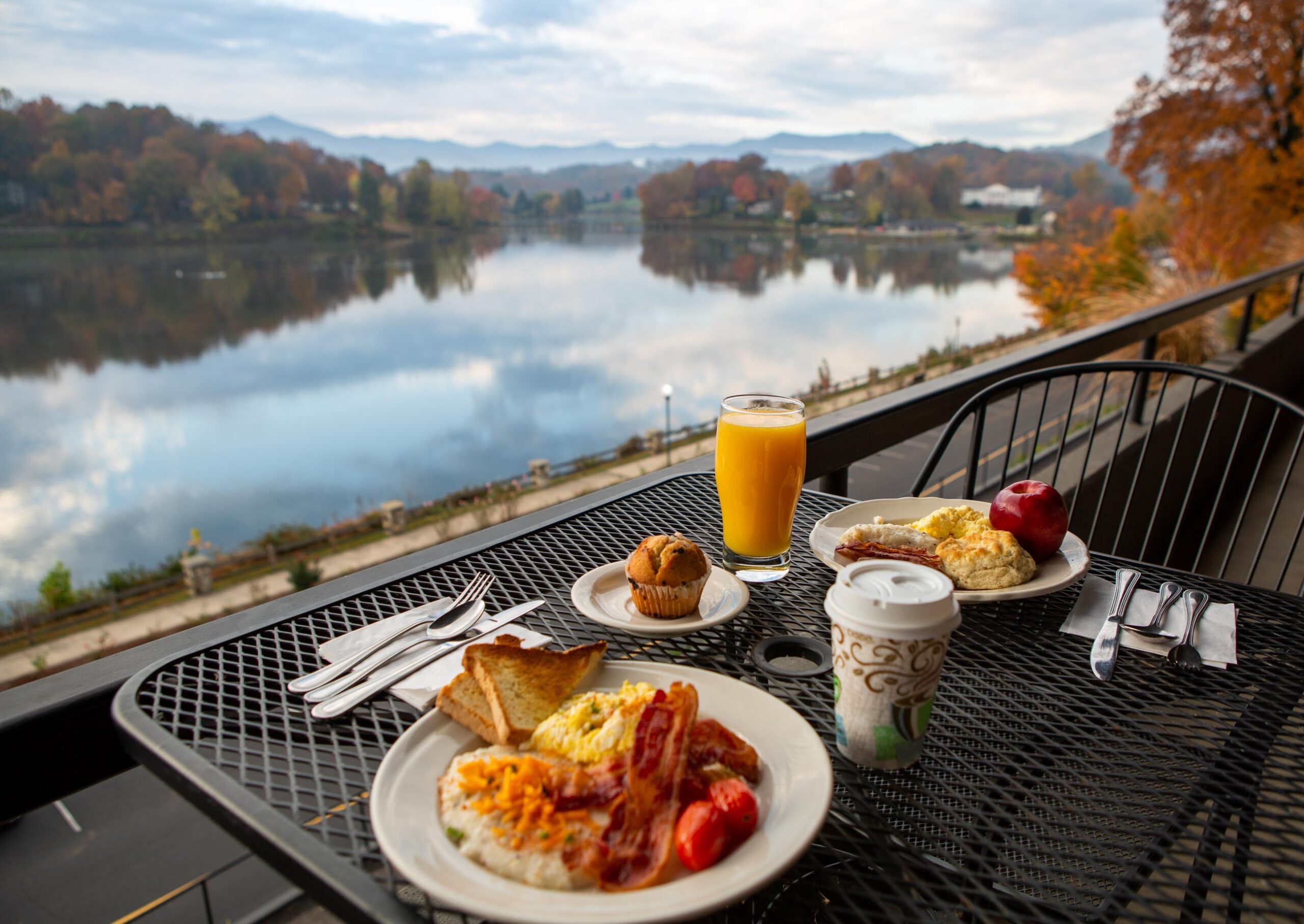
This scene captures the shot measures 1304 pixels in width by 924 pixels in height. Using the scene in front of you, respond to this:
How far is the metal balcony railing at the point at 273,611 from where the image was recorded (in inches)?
26.7

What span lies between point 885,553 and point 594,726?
1.50 ft

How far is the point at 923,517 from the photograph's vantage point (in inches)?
42.3

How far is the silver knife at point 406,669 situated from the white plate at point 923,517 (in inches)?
14.9

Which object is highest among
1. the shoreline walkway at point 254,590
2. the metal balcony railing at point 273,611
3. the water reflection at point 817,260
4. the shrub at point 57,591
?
the metal balcony railing at point 273,611

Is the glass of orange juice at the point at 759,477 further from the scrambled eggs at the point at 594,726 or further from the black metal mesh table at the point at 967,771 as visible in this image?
the scrambled eggs at the point at 594,726

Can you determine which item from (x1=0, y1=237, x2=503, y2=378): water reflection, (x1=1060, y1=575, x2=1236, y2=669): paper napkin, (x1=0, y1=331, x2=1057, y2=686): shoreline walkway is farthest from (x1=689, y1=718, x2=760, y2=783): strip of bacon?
(x1=0, y1=237, x2=503, y2=378): water reflection

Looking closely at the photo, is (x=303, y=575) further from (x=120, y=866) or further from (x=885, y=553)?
(x=885, y=553)

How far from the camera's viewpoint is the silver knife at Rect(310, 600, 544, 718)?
645 mm

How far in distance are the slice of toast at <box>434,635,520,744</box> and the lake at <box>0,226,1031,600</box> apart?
16.7 metres

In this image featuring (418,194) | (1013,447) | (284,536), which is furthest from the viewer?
(418,194)

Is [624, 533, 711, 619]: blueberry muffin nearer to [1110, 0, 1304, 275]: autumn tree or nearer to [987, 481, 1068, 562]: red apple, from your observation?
[987, 481, 1068, 562]: red apple

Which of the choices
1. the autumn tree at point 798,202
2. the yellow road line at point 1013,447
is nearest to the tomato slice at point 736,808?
the yellow road line at point 1013,447

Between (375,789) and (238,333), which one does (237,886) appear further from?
(238,333)

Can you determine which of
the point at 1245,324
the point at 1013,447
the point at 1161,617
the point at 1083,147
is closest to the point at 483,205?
the point at 1013,447
